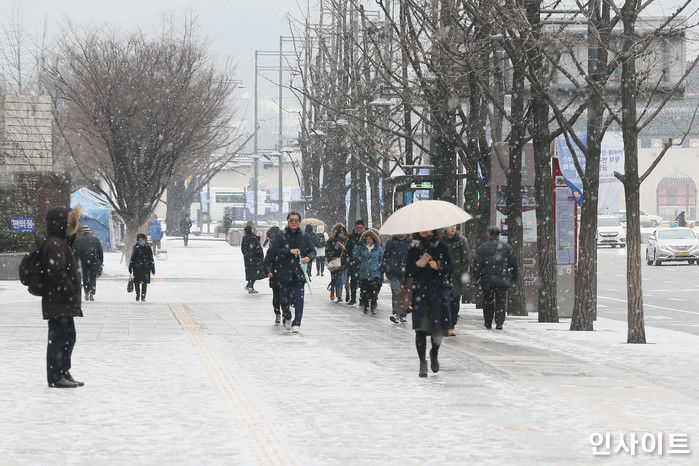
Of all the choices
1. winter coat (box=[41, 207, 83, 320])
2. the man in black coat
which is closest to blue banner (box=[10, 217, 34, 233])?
the man in black coat

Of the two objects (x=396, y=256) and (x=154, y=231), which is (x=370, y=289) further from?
(x=154, y=231)

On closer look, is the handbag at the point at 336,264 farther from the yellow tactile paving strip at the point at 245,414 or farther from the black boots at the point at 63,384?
the black boots at the point at 63,384

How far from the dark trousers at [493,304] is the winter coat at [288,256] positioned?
2.69 m

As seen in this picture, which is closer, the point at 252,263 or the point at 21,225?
the point at 252,263

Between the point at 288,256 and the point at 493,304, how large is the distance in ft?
10.4

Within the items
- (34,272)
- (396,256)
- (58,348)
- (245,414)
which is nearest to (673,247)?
(396,256)

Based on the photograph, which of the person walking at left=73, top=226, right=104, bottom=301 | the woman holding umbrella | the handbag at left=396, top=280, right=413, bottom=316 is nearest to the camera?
the woman holding umbrella

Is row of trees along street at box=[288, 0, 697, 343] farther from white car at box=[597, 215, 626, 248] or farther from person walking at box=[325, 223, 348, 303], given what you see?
white car at box=[597, 215, 626, 248]

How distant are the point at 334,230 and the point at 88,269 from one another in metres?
4.99

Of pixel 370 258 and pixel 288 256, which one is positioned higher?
pixel 288 256

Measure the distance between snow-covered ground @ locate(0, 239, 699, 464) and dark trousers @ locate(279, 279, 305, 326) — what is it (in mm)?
308

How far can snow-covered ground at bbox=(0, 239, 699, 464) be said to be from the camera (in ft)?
29.4

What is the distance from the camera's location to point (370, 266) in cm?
2375

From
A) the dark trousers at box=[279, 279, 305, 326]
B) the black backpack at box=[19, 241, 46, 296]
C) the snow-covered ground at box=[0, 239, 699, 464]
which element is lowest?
the snow-covered ground at box=[0, 239, 699, 464]
